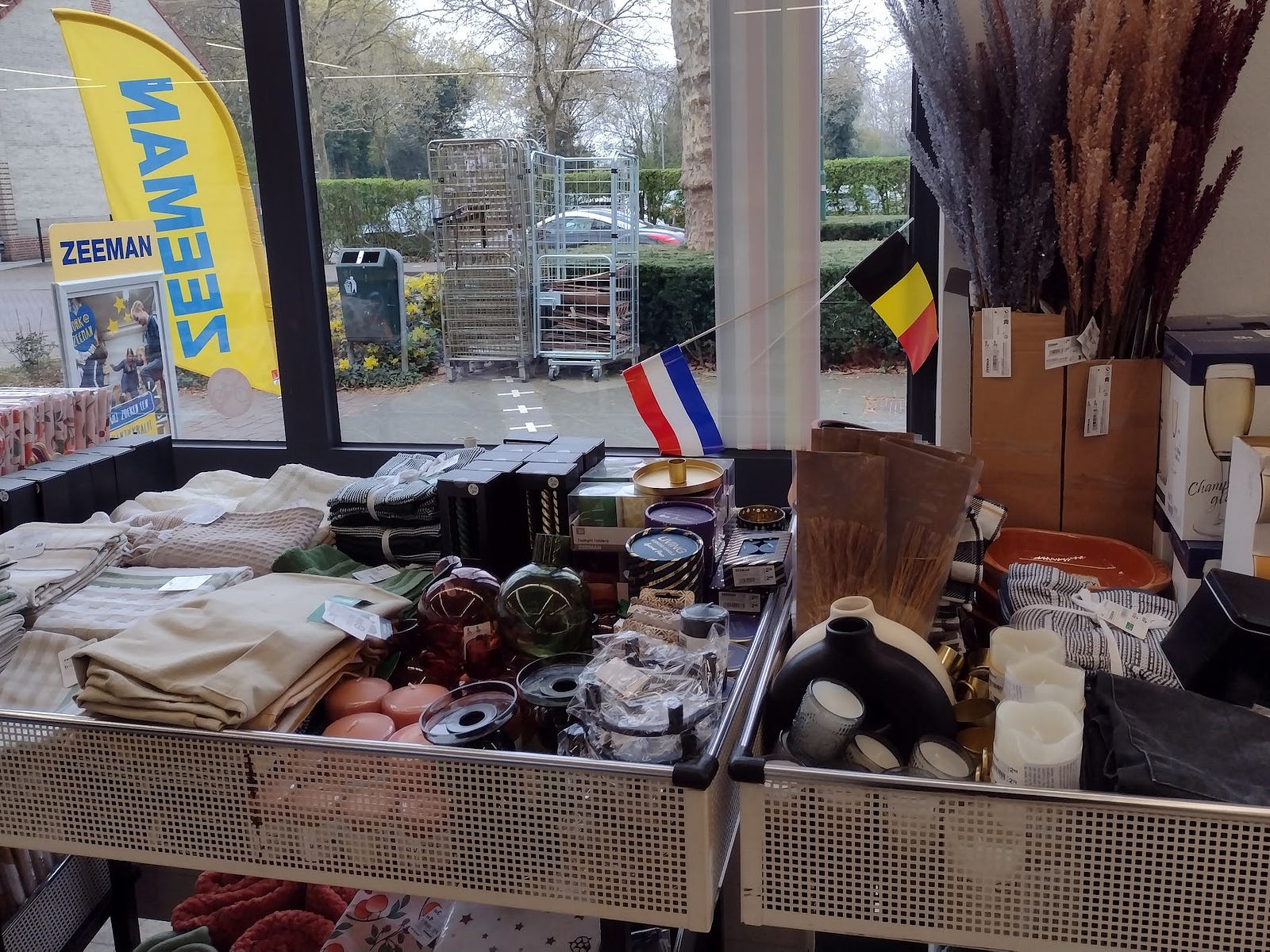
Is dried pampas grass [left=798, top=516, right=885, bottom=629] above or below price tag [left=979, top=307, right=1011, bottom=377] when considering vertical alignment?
below

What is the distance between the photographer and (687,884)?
1.18 meters

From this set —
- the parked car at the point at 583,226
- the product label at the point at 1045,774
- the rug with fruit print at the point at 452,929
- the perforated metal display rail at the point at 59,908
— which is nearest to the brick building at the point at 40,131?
the parked car at the point at 583,226

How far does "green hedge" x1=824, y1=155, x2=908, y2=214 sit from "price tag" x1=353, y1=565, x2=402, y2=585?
1.39 m

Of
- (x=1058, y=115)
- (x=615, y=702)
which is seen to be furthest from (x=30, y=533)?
(x=1058, y=115)

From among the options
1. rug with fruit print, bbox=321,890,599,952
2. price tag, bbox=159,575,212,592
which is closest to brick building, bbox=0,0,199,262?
price tag, bbox=159,575,212,592

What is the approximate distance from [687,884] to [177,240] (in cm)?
256

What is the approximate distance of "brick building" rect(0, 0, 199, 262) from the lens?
9.79 feet

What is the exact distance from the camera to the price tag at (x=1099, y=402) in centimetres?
170

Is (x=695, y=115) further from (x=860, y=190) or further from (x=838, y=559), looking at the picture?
(x=838, y=559)

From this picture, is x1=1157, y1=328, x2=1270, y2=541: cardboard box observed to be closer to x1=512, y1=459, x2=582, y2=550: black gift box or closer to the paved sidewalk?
x1=512, y1=459, x2=582, y2=550: black gift box

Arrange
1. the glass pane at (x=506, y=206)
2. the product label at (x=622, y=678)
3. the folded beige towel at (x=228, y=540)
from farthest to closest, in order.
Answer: the glass pane at (x=506, y=206) → the folded beige towel at (x=228, y=540) → the product label at (x=622, y=678)

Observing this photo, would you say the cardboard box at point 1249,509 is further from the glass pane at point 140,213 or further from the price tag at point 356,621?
the glass pane at point 140,213

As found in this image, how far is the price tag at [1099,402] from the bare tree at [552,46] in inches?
58.9

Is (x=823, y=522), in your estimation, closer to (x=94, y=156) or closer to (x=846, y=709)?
(x=846, y=709)
